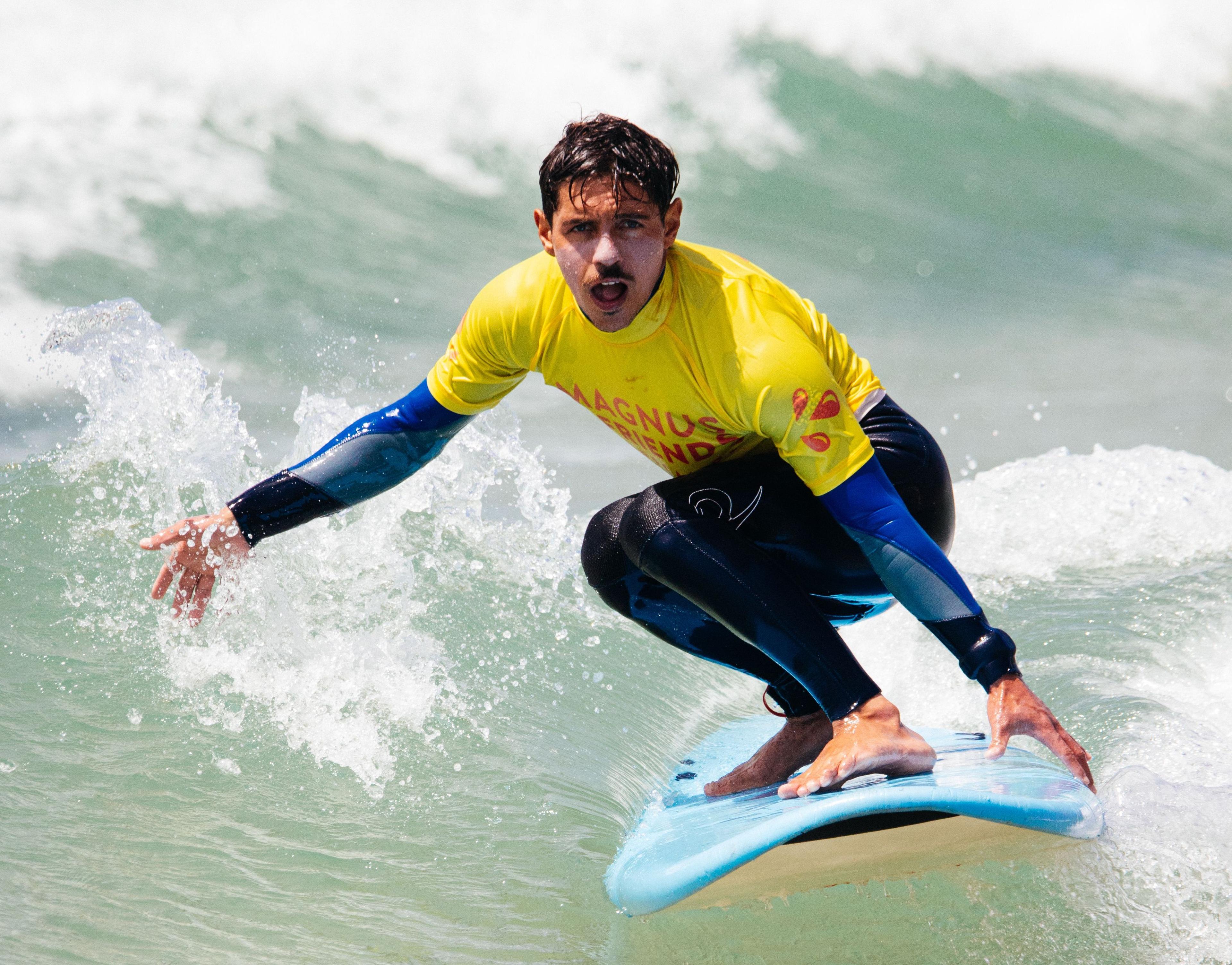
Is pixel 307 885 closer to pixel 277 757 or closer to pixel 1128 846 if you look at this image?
pixel 277 757

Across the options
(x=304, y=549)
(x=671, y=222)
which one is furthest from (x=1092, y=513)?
(x=671, y=222)

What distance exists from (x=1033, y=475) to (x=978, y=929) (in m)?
3.77

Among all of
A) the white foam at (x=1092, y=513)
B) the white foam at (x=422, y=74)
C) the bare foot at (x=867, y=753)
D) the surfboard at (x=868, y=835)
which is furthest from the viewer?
the white foam at (x=422, y=74)

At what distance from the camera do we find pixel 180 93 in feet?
31.2

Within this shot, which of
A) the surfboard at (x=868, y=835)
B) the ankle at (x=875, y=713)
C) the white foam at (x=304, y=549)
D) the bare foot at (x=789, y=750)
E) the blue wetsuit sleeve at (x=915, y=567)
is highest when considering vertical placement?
the blue wetsuit sleeve at (x=915, y=567)

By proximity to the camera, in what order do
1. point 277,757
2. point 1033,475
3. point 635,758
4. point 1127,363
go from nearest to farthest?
point 277,757 < point 635,758 < point 1033,475 < point 1127,363

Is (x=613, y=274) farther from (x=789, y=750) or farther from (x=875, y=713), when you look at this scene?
(x=789, y=750)

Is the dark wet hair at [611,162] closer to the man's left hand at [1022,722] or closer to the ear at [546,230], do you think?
the ear at [546,230]

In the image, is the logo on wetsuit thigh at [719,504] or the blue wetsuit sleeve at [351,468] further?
the blue wetsuit sleeve at [351,468]

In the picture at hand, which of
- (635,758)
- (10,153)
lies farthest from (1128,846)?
(10,153)

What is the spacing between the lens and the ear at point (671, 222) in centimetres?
253

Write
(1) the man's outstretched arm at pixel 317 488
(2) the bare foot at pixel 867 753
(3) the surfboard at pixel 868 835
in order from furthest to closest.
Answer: (1) the man's outstretched arm at pixel 317 488 < (2) the bare foot at pixel 867 753 < (3) the surfboard at pixel 868 835

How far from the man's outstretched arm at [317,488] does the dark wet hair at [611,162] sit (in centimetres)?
66

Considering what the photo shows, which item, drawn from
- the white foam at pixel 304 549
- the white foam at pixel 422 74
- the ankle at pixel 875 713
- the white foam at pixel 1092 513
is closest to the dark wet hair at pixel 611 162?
the ankle at pixel 875 713
